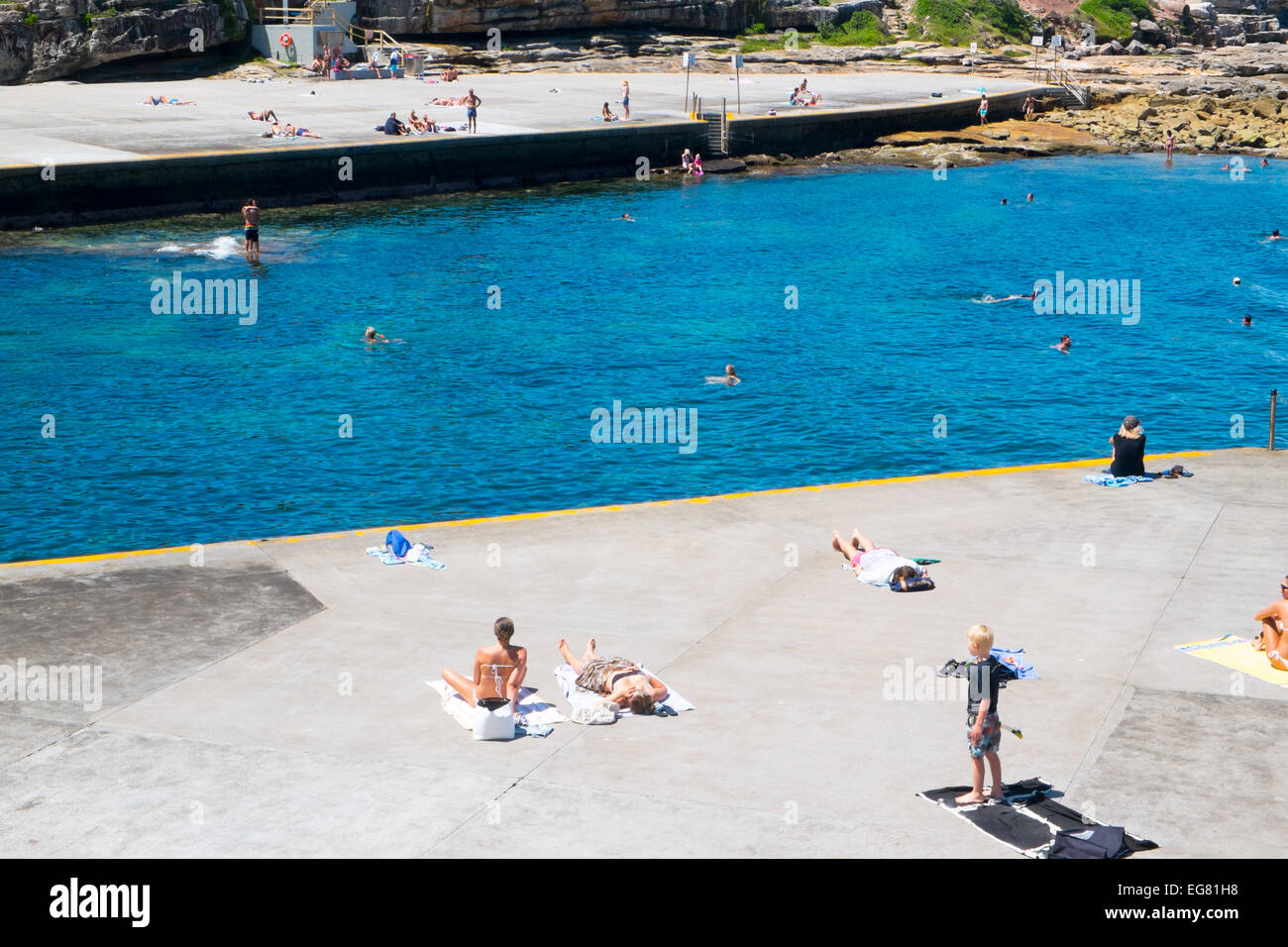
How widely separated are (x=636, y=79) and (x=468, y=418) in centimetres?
4964

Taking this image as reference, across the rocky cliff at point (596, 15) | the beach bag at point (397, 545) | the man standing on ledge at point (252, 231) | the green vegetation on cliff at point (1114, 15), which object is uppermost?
the green vegetation on cliff at point (1114, 15)

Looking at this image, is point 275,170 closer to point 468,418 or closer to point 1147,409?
point 468,418

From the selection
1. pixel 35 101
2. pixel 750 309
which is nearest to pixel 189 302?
pixel 750 309

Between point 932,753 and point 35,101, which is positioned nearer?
point 932,753

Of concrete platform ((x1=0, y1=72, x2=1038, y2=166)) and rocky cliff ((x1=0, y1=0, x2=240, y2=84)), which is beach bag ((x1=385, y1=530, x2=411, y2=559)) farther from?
rocky cliff ((x1=0, y1=0, x2=240, y2=84))

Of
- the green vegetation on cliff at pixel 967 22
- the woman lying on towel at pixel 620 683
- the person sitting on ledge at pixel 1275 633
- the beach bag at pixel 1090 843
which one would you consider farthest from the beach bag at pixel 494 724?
the green vegetation on cliff at pixel 967 22

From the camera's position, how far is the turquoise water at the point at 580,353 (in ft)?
87.2

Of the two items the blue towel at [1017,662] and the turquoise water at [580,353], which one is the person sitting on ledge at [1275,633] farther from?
the turquoise water at [580,353]

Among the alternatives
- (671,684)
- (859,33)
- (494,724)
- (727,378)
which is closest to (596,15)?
(859,33)

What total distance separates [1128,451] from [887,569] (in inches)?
250

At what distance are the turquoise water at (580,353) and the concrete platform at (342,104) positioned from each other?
3811 millimetres

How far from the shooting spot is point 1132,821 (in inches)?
430

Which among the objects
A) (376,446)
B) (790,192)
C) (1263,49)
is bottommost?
(376,446)

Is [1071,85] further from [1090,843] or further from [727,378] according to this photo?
[1090,843]
